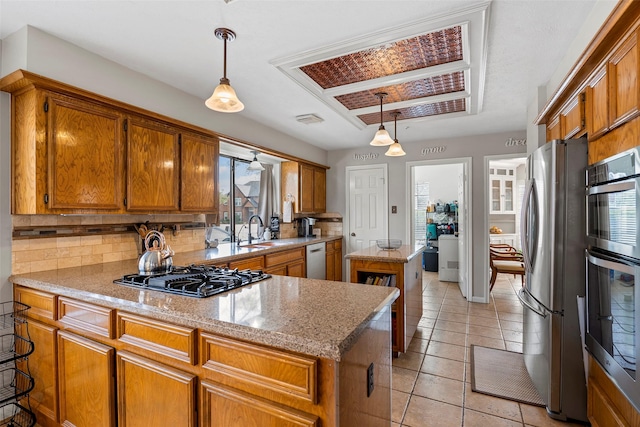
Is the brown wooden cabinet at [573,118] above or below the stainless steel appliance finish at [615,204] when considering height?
above

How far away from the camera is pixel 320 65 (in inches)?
96.7

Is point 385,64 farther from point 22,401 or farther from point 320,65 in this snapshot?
point 22,401

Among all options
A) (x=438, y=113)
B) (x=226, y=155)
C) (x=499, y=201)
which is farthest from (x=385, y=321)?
(x=499, y=201)

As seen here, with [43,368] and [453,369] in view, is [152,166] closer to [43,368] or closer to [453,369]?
[43,368]

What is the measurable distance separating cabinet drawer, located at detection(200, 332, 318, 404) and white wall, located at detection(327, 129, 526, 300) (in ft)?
13.8

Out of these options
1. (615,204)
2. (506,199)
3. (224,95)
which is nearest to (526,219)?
(615,204)

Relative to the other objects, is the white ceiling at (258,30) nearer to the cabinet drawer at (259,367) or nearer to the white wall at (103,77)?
the white wall at (103,77)

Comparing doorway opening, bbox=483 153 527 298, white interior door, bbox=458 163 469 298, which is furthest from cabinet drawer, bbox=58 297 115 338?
doorway opening, bbox=483 153 527 298

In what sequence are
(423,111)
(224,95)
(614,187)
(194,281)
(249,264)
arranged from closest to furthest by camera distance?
1. (614,187)
2. (194,281)
3. (224,95)
4. (249,264)
5. (423,111)

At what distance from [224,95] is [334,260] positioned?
3.78m

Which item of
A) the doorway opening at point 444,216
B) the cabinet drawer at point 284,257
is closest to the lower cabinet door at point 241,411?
the cabinet drawer at point 284,257

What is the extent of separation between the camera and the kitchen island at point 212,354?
1.02 meters

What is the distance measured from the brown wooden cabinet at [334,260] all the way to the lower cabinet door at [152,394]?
3602mm

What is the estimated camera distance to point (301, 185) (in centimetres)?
482
